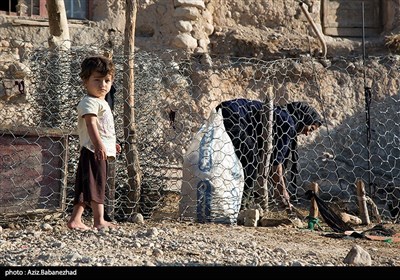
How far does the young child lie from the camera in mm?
5383

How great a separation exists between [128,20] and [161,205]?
55.8 inches

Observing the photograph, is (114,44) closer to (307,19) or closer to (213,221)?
(307,19)

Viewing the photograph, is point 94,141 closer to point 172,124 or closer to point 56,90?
point 56,90

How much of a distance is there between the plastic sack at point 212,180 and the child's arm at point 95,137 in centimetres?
128

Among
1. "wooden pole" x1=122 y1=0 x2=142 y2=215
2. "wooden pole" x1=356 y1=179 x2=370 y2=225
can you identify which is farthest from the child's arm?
"wooden pole" x1=356 y1=179 x2=370 y2=225

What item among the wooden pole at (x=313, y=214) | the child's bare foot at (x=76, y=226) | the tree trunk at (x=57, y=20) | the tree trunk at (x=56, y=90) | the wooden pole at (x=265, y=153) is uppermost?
the tree trunk at (x=57, y=20)

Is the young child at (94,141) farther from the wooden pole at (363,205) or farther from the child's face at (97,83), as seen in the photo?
the wooden pole at (363,205)

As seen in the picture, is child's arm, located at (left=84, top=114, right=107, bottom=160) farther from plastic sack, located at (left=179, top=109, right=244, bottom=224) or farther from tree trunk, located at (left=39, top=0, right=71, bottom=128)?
tree trunk, located at (left=39, top=0, right=71, bottom=128)

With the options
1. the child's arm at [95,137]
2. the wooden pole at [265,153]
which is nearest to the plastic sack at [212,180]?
the wooden pole at [265,153]

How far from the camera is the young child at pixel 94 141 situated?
5.38m

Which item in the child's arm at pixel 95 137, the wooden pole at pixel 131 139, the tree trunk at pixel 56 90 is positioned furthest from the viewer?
the tree trunk at pixel 56 90

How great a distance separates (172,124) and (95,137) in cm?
265

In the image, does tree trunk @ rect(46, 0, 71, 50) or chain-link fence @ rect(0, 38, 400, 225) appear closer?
chain-link fence @ rect(0, 38, 400, 225)

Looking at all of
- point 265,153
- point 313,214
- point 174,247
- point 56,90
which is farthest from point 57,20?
point 174,247
